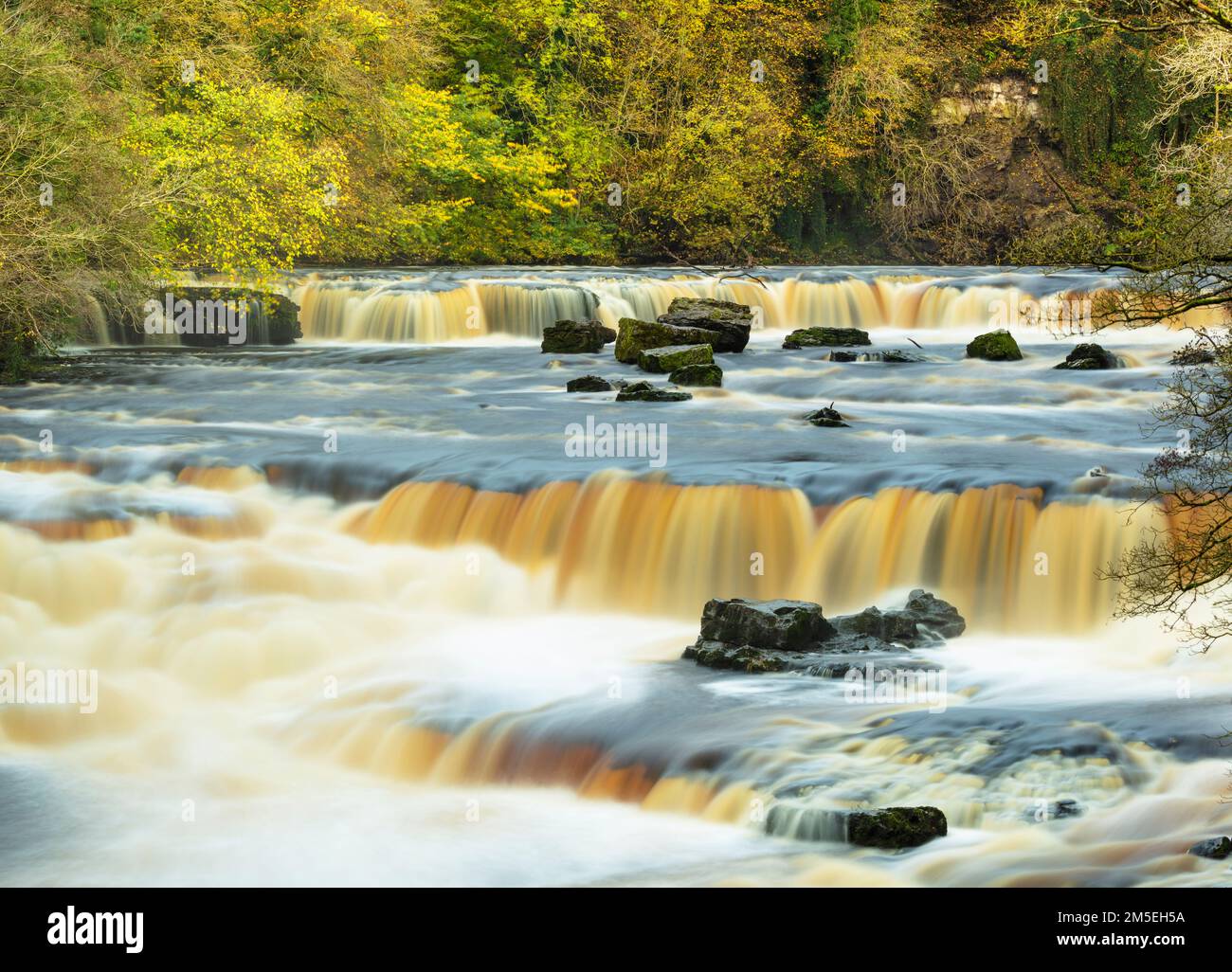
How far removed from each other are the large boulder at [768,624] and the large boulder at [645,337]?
11.7 m

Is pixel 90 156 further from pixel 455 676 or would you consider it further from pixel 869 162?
pixel 869 162

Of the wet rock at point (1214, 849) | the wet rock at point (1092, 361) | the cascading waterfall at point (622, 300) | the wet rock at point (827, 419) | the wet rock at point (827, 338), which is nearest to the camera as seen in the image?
the wet rock at point (1214, 849)

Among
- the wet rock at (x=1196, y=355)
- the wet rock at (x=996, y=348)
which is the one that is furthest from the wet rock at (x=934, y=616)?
the wet rock at (x=996, y=348)

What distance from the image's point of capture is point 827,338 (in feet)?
81.4

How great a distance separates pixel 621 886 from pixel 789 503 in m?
6.39

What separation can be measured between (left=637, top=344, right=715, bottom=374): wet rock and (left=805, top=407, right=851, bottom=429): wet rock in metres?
3.93

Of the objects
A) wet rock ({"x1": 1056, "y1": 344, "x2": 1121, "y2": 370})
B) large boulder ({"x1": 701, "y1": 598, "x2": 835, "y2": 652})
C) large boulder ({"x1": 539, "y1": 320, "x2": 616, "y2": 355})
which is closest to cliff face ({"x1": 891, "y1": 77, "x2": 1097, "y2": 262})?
large boulder ({"x1": 539, "y1": 320, "x2": 616, "y2": 355})

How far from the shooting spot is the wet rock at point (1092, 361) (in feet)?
69.9

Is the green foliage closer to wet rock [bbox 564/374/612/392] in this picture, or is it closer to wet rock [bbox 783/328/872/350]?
wet rock [bbox 564/374/612/392]

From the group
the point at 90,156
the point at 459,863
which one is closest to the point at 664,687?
the point at 459,863

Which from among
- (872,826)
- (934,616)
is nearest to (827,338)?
(934,616)

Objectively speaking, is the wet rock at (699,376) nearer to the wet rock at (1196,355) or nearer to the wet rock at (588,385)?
the wet rock at (588,385)

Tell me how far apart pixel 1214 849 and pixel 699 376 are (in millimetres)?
13838

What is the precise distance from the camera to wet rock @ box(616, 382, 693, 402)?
62.6 feet
